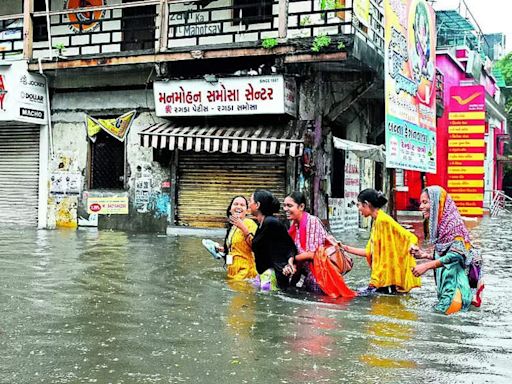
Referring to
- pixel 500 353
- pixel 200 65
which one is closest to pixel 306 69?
pixel 200 65

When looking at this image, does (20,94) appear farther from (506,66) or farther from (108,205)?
(506,66)

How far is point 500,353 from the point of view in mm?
4844

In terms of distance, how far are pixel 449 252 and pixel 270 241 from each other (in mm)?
1928

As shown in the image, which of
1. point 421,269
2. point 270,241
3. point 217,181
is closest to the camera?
point 421,269

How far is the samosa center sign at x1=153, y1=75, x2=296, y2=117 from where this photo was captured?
13352 mm

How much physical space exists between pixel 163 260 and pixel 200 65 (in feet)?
18.8

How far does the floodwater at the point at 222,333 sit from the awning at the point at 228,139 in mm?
4562

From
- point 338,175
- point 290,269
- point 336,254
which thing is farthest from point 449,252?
point 338,175

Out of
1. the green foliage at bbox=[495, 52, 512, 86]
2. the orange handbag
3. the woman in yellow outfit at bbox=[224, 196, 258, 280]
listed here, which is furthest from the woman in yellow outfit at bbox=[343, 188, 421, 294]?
the green foliage at bbox=[495, 52, 512, 86]

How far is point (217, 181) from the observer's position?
1488cm

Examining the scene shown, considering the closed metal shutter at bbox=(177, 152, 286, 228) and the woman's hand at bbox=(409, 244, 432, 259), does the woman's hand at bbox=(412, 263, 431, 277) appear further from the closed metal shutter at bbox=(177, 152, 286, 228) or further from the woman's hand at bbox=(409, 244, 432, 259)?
the closed metal shutter at bbox=(177, 152, 286, 228)

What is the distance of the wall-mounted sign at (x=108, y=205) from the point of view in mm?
15523

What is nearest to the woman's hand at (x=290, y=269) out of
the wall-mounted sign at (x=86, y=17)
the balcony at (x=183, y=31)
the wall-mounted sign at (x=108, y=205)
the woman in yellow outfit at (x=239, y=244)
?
the woman in yellow outfit at (x=239, y=244)

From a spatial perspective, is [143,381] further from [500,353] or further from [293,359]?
[500,353]
